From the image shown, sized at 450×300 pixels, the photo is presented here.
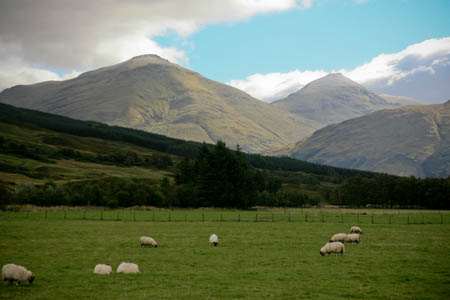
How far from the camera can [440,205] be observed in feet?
424

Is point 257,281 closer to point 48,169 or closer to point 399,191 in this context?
point 399,191

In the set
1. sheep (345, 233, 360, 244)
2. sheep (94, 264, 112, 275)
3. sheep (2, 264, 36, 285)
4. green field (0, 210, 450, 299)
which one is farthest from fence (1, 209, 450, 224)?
sheep (2, 264, 36, 285)

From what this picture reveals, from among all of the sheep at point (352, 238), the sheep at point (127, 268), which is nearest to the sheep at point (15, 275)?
the sheep at point (127, 268)

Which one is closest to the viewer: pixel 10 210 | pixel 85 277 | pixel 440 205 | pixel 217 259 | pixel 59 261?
pixel 85 277

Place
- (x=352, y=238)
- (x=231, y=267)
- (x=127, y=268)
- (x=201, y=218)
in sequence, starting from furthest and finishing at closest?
(x=201, y=218)
(x=352, y=238)
(x=231, y=267)
(x=127, y=268)

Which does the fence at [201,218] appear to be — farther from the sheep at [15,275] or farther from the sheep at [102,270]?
the sheep at [15,275]

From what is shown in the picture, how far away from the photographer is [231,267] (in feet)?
87.4

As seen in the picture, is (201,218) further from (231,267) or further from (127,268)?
(127,268)

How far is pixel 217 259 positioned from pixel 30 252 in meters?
14.9

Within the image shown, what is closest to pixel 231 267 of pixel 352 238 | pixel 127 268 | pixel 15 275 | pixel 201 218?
pixel 127 268

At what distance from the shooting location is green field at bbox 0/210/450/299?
19.9 metres

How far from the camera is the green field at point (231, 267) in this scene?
19859 mm

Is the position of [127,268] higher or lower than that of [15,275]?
lower

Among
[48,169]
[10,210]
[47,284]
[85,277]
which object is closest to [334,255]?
[85,277]
